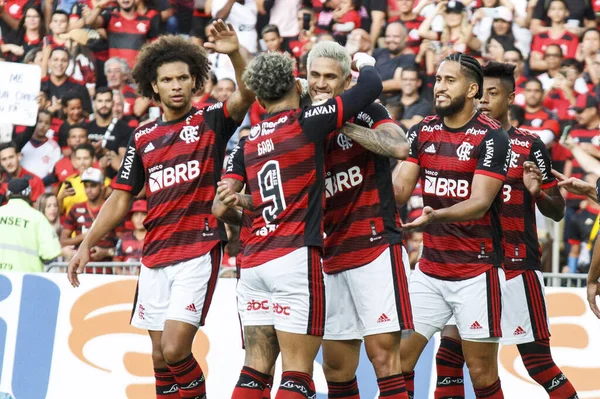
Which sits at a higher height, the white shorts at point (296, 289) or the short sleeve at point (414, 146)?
the short sleeve at point (414, 146)

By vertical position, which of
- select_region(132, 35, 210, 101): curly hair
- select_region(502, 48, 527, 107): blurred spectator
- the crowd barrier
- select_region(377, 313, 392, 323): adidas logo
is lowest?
the crowd barrier

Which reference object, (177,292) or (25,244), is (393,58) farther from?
(177,292)

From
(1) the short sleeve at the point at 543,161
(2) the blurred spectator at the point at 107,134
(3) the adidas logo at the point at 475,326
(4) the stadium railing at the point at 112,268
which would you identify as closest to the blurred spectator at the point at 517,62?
(4) the stadium railing at the point at 112,268

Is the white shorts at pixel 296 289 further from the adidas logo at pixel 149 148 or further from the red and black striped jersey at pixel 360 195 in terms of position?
the adidas logo at pixel 149 148

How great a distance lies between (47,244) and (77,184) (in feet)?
6.77

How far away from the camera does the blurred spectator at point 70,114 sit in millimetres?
14875

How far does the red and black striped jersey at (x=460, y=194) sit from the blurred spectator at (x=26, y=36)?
9350mm

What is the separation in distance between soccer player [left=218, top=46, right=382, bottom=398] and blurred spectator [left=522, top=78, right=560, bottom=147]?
599cm

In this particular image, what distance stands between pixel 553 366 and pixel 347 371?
1890 millimetres

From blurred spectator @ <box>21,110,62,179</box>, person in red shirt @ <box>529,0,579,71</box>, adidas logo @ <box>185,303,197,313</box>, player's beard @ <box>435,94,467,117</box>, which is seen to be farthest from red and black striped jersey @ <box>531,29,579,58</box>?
adidas logo @ <box>185,303,197,313</box>

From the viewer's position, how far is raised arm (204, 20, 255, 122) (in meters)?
7.52

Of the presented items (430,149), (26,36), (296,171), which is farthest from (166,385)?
(26,36)

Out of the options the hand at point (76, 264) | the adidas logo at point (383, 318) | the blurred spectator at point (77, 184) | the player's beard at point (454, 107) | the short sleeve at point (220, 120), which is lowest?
the adidas logo at point (383, 318)

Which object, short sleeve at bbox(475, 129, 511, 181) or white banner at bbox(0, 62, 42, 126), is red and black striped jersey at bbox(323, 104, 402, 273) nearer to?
short sleeve at bbox(475, 129, 511, 181)
